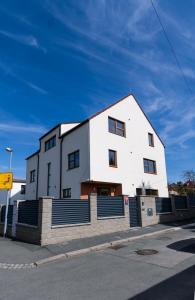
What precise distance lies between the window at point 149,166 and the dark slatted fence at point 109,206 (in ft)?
32.6

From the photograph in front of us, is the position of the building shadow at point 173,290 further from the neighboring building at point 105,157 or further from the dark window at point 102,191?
the dark window at point 102,191

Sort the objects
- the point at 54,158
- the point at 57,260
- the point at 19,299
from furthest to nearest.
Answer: the point at 54,158 → the point at 57,260 → the point at 19,299

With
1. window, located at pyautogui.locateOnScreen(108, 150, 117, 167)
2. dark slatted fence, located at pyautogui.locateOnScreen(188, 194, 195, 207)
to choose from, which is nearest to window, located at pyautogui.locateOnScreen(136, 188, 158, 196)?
dark slatted fence, located at pyautogui.locateOnScreen(188, 194, 195, 207)

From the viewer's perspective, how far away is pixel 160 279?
6453 millimetres

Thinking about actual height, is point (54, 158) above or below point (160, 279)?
above

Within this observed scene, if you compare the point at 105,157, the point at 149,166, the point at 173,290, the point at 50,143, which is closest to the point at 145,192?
the point at 149,166

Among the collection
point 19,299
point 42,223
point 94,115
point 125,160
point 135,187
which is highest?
point 94,115

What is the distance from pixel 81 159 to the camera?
20859mm

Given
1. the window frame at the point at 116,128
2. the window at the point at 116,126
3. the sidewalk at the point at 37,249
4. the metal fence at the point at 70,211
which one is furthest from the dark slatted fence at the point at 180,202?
the metal fence at the point at 70,211

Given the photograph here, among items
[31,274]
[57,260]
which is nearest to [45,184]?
[57,260]

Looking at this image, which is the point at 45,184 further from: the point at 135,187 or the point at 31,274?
the point at 31,274

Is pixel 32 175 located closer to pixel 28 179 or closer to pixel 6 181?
pixel 28 179

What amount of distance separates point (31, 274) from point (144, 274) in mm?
3323

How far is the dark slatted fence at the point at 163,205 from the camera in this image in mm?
19623
